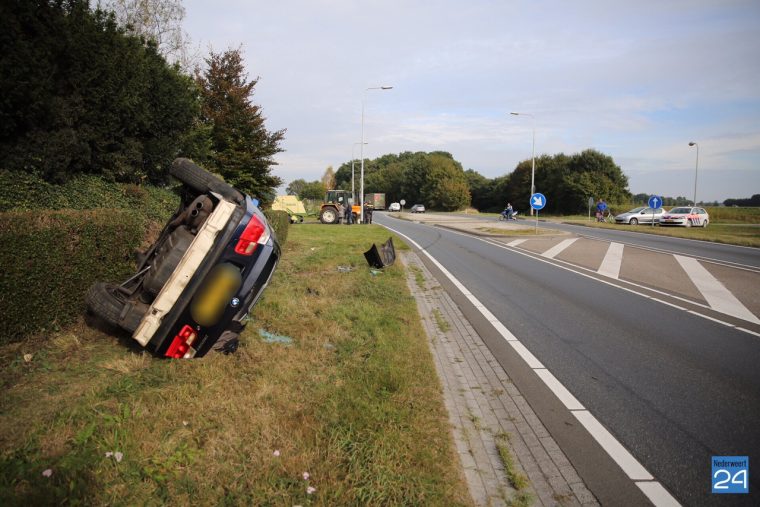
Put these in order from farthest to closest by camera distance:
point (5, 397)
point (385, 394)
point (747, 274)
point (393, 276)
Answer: point (747, 274), point (393, 276), point (385, 394), point (5, 397)

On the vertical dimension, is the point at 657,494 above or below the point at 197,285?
below

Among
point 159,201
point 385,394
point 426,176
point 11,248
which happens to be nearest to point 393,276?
point 159,201

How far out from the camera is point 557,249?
17.8m

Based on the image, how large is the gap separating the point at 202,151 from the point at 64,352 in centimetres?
957

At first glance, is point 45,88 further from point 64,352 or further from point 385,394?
point 385,394

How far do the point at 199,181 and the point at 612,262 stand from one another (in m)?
12.8

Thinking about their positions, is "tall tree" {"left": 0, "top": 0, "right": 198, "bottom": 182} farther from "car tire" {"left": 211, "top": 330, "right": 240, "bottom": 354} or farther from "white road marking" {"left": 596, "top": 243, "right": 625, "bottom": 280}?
"white road marking" {"left": 596, "top": 243, "right": 625, "bottom": 280}

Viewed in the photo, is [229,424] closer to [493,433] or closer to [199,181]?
[493,433]

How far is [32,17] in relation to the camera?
7.41 meters

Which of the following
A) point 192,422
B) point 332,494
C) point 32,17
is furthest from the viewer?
point 32,17

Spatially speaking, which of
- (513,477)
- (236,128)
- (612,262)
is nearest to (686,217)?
(612,262)

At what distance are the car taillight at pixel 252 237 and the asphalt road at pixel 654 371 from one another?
11.3 ft

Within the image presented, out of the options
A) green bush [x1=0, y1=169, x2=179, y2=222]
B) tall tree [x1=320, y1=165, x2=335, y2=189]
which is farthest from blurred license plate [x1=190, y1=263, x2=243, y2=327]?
tall tree [x1=320, y1=165, x2=335, y2=189]

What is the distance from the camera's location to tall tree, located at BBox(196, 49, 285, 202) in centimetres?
1719
